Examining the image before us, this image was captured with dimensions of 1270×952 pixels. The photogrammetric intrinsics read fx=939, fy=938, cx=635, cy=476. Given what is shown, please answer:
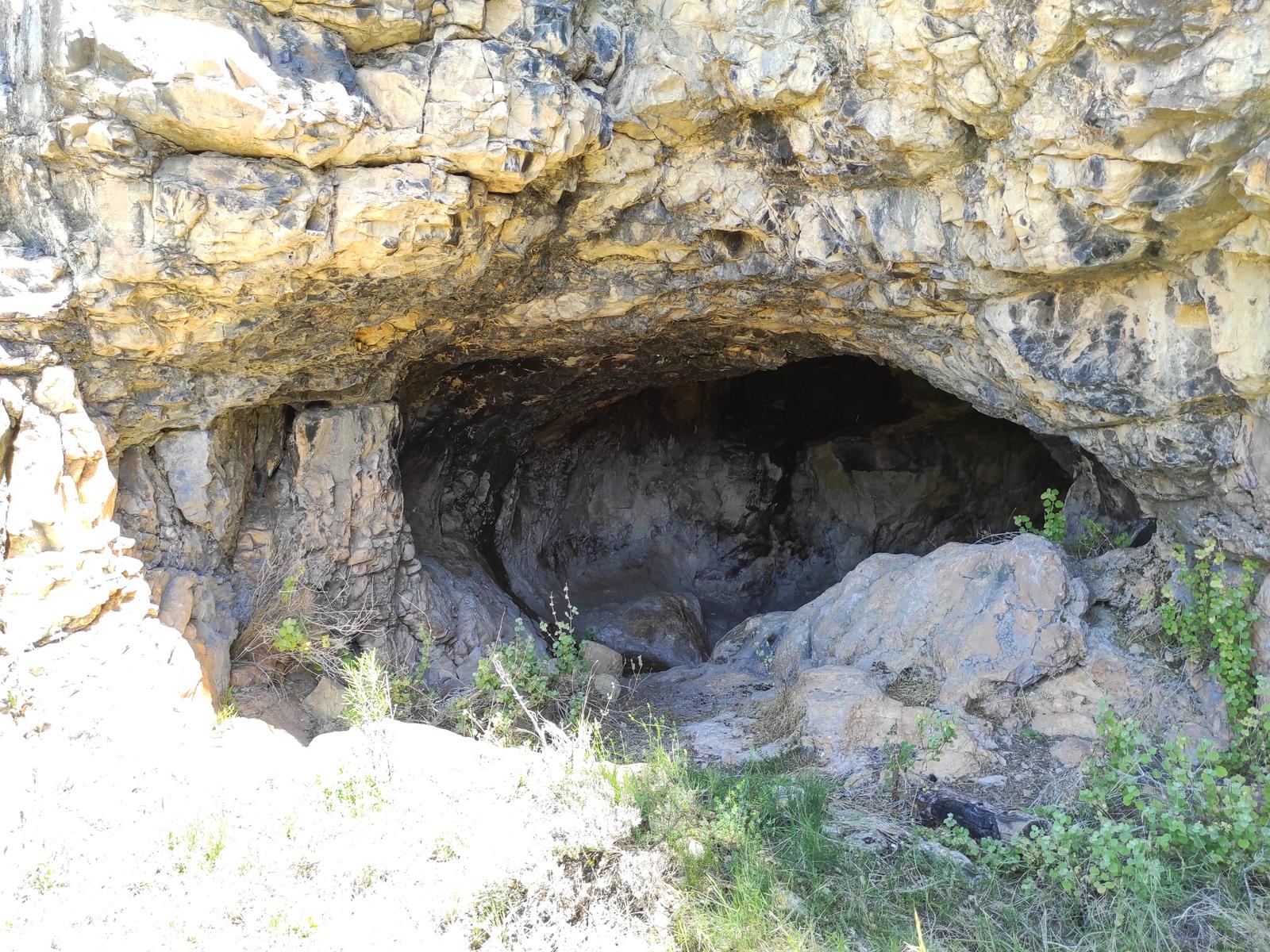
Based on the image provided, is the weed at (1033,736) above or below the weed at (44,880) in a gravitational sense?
above

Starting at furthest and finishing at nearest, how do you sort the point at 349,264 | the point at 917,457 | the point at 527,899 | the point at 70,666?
1. the point at 917,457
2. the point at 349,264
3. the point at 70,666
4. the point at 527,899

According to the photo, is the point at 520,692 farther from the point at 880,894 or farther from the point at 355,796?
the point at 880,894

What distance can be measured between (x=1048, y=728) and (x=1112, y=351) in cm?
188

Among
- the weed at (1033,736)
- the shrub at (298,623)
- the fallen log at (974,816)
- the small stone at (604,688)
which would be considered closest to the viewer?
the fallen log at (974,816)

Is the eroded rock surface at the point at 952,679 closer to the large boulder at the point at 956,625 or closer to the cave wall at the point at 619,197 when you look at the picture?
the large boulder at the point at 956,625

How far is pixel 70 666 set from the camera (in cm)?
407

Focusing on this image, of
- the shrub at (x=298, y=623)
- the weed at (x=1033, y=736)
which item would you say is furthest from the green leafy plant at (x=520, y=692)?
the weed at (x=1033, y=736)

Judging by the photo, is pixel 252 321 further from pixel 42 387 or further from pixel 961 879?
pixel 961 879

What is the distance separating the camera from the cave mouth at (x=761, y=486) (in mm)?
9102

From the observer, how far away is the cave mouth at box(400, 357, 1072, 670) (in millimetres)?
9102

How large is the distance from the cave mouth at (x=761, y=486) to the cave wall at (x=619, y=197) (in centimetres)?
373

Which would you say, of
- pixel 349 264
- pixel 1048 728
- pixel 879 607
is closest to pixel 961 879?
pixel 1048 728

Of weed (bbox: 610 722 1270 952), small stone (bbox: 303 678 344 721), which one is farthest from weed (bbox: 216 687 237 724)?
weed (bbox: 610 722 1270 952)

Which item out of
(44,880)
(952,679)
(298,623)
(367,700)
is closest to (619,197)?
(367,700)
